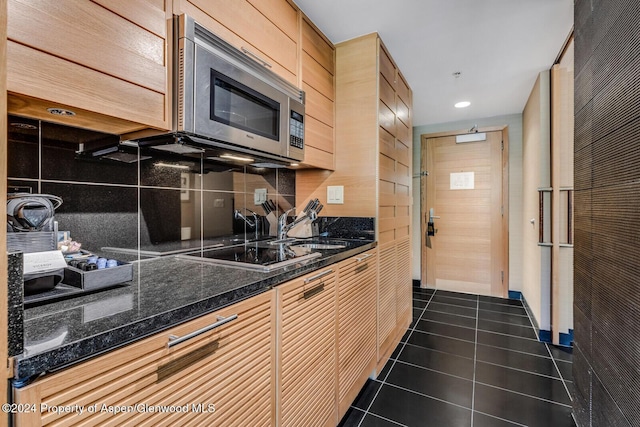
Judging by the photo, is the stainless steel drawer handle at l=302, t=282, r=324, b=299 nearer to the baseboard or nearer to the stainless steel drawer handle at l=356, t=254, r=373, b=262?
the stainless steel drawer handle at l=356, t=254, r=373, b=262

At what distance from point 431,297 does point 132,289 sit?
142 inches

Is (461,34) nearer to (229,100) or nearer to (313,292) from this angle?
(229,100)

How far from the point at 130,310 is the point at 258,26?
135cm

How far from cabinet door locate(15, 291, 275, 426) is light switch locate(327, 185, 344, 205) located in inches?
47.4

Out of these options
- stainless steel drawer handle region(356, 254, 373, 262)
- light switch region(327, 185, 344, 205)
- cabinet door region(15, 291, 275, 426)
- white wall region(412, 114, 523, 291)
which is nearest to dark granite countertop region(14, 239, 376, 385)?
cabinet door region(15, 291, 275, 426)

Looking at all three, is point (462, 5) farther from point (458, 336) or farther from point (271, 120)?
point (458, 336)

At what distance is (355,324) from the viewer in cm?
171

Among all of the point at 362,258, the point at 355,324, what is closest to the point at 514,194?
the point at 362,258

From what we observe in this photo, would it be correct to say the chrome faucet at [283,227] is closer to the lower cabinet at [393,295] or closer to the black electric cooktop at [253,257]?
the black electric cooktop at [253,257]

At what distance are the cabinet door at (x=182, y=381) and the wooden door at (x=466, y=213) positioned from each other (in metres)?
3.58

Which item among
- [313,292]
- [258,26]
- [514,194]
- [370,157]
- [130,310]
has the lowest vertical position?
[313,292]

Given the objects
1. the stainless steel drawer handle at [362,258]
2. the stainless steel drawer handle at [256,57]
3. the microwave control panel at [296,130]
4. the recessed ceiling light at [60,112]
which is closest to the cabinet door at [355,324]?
the stainless steel drawer handle at [362,258]

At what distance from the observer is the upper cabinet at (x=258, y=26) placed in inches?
45.8

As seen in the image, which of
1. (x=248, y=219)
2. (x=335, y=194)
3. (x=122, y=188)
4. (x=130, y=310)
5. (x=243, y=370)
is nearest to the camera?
(x=130, y=310)
